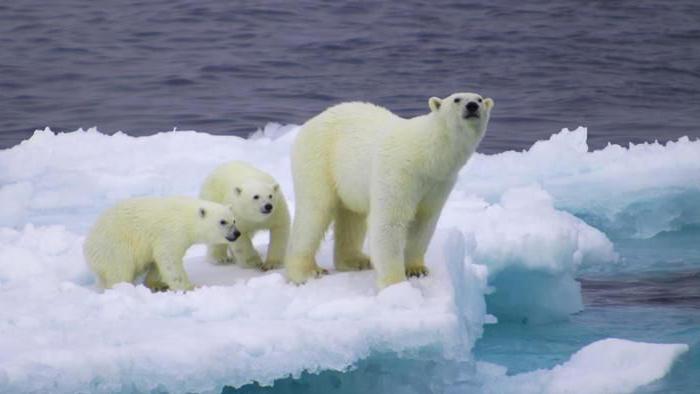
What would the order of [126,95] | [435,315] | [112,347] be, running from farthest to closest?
[126,95]
[435,315]
[112,347]

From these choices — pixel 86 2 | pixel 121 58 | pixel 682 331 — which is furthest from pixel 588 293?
pixel 86 2

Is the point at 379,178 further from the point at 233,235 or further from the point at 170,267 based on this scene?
the point at 170,267

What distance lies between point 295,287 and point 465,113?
1415 mm

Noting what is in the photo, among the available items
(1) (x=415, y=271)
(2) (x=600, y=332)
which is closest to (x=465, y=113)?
(1) (x=415, y=271)

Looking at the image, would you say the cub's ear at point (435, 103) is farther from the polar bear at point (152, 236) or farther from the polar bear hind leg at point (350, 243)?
the polar bear at point (152, 236)

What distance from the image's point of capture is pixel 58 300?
717cm

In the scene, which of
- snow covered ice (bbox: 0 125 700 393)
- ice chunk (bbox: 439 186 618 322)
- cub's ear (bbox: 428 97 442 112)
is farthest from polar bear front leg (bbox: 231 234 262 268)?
cub's ear (bbox: 428 97 442 112)

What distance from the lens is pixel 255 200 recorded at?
774 centimetres

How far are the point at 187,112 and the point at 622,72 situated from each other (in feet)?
25.4

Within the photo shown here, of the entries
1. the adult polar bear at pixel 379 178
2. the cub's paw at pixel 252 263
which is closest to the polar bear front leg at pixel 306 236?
the adult polar bear at pixel 379 178

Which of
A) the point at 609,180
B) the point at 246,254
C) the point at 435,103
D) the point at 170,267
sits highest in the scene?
the point at 609,180

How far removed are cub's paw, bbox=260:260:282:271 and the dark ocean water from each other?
939cm

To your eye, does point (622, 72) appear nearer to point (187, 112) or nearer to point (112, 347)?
point (187, 112)

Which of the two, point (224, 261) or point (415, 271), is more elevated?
point (224, 261)
